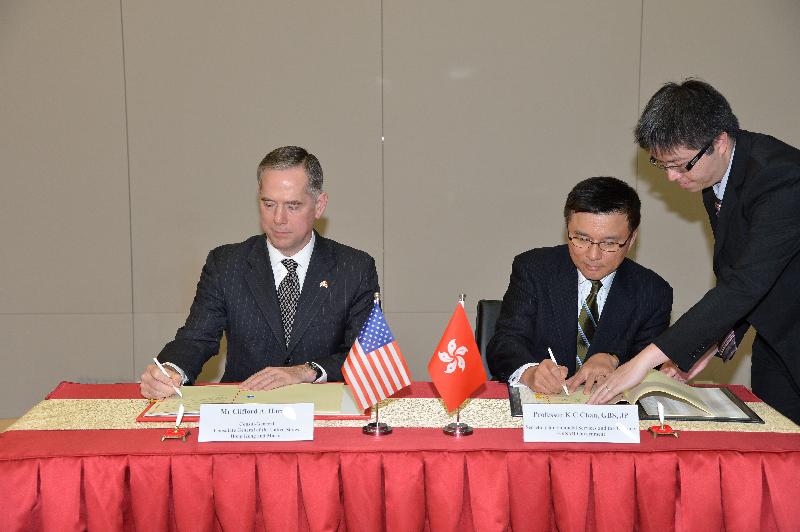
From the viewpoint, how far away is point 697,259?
4652mm

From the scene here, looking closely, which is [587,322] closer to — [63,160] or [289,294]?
[289,294]

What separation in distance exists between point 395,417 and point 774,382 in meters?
1.27

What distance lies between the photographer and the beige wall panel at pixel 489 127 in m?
4.45

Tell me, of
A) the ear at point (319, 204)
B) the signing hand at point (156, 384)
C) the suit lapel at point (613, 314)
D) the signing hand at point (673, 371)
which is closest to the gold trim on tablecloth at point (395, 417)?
the signing hand at point (156, 384)

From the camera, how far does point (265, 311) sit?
264cm

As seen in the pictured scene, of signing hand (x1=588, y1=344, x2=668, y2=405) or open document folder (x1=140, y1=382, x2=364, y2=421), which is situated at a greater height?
signing hand (x1=588, y1=344, x2=668, y2=405)

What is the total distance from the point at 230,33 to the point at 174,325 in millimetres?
1878

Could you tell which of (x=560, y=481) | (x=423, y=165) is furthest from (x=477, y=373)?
(x=423, y=165)

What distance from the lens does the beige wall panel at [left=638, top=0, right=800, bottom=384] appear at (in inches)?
175

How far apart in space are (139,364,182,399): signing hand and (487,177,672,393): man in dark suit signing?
1087 millimetres

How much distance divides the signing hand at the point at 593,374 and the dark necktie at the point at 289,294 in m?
1.03

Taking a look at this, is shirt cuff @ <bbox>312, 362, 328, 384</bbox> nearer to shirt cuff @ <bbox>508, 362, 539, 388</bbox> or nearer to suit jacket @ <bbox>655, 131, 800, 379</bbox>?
shirt cuff @ <bbox>508, 362, 539, 388</bbox>

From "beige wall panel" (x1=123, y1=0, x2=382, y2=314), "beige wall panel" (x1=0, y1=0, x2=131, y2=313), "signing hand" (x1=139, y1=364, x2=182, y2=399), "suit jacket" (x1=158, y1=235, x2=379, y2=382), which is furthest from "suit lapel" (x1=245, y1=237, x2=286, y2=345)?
"beige wall panel" (x1=0, y1=0, x2=131, y2=313)

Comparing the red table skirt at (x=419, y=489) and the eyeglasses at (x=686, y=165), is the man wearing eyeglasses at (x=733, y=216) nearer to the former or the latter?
the eyeglasses at (x=686, y=165)
